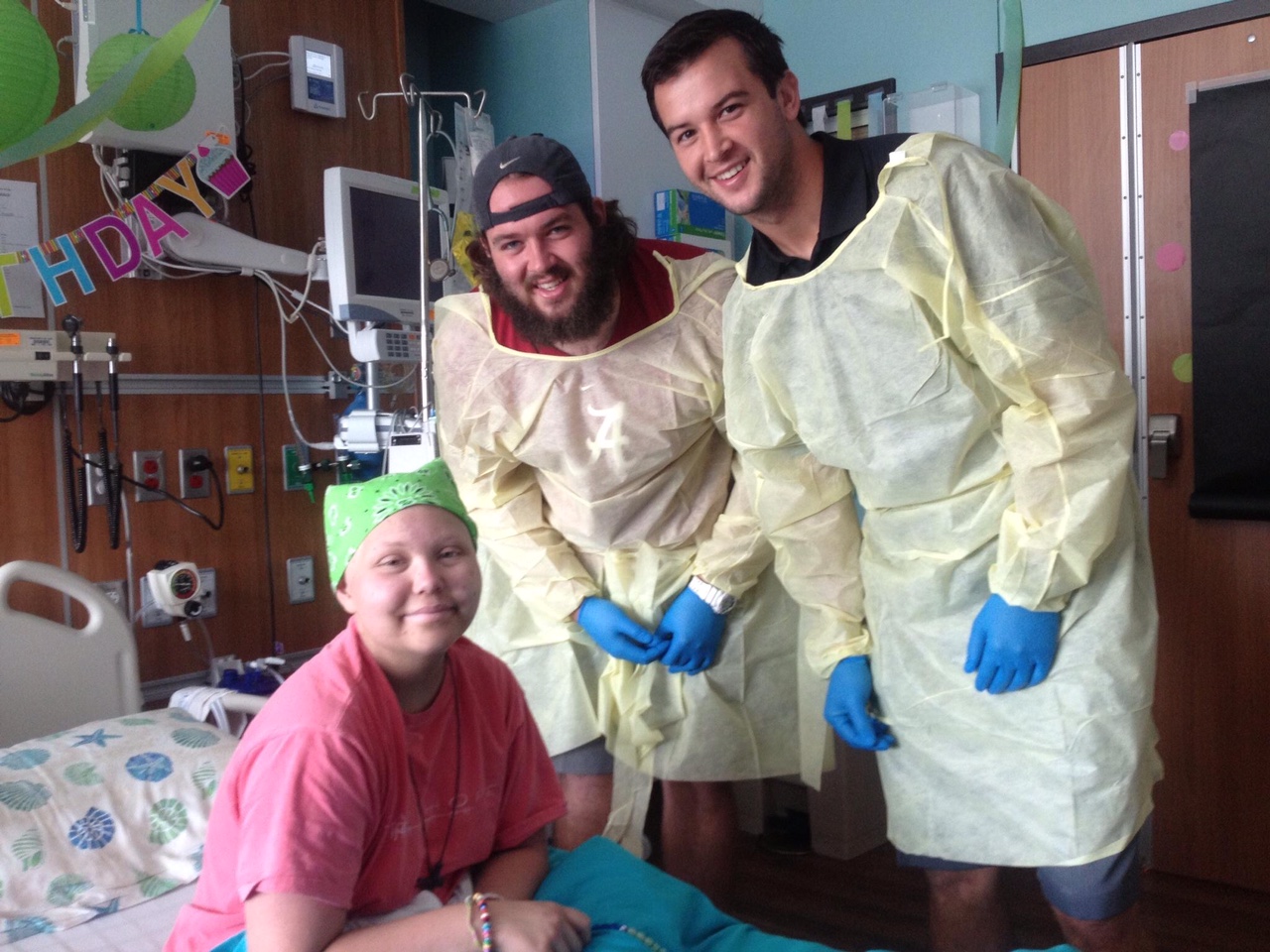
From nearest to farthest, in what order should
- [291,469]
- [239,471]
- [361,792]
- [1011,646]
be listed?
[361,792] → [1011,646] → [239,471] → [291,469]

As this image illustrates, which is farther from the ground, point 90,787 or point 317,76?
point 317,76

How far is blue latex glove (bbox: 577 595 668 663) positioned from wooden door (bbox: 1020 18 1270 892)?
5.03 ft

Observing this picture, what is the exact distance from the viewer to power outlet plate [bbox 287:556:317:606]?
318cm

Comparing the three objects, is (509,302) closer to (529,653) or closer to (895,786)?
(529,653)

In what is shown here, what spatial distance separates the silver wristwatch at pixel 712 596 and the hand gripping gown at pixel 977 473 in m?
0.28

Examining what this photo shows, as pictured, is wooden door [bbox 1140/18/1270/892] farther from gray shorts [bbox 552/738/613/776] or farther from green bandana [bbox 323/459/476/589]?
green bandana [bbox 323/459/476/589]

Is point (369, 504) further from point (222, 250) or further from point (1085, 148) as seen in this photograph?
point (1085, 148)

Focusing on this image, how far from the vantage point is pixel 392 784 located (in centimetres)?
127

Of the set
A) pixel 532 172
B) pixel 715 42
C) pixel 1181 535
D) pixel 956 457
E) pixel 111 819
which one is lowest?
pixel 111 819

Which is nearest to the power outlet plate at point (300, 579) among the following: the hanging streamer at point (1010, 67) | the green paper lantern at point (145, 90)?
the green paper lantern at point (145, 90)

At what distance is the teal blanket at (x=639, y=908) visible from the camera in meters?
1.29

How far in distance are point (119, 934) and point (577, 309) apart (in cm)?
122

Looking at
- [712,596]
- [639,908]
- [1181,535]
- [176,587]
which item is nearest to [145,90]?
[176,587]

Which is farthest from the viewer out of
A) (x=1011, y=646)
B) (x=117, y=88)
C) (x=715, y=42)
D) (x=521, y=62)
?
(x=521, y=62)
